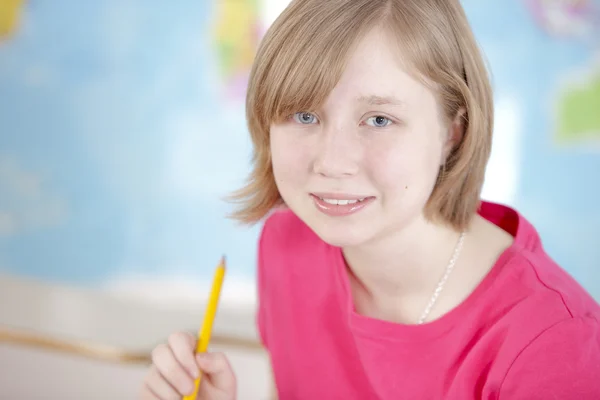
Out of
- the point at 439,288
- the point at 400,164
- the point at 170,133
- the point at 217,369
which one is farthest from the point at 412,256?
the point at 170,133

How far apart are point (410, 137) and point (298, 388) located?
417mm

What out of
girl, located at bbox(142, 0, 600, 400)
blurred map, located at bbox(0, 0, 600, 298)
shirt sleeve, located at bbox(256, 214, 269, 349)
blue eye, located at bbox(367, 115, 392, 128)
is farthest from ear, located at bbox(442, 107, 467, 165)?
blurred map, located at bbox(0, 0, 600, 298)

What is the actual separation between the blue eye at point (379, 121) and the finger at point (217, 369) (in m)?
0.34

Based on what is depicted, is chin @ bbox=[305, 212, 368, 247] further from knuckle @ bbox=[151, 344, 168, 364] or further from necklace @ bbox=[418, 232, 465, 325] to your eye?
knuckle @ bbox=[151, 344, 168, 364]

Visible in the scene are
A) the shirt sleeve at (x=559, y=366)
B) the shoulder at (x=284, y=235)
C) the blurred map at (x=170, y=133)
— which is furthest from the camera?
the blurred map at (x=170, y=133)

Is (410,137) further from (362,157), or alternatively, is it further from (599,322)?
(599,322)

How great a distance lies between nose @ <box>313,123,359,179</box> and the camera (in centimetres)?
74

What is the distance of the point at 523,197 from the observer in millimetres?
2086

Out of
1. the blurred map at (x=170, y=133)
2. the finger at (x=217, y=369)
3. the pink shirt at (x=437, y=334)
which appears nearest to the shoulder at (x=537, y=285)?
the pink shirt at (x=437, y=334)

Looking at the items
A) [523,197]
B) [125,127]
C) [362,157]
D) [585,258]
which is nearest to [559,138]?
[523,197]

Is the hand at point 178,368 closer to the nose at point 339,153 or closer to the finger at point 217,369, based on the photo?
the finger at point 217,369

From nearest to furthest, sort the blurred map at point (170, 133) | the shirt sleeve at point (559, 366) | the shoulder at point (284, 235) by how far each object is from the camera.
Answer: the shirt sleeve at point (559, 366) < the shoulder at point (284, 235) < the blurred map at point (170, 133)

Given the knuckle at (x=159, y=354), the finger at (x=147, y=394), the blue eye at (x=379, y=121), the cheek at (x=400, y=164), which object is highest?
the blue eye at (x=379, y=121)

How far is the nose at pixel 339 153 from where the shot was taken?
74 centimetres
